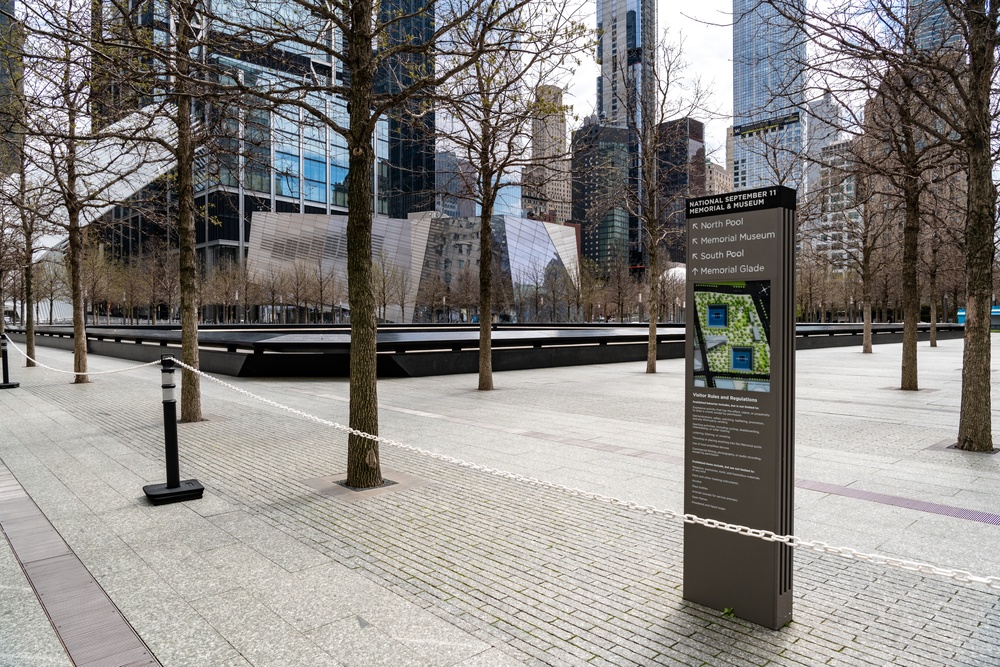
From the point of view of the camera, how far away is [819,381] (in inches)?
685

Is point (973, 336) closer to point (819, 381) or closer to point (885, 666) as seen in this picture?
point (885, 666)

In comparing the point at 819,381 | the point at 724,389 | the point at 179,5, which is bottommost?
the point at 819,381

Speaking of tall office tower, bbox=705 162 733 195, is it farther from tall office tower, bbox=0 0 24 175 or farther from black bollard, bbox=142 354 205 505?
black bollard, bbox=142 354 205 505

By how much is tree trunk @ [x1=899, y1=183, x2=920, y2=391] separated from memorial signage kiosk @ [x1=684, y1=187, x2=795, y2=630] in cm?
1181

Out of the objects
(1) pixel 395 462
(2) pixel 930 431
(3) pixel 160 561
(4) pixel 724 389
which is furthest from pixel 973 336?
(3) pixel 160 561

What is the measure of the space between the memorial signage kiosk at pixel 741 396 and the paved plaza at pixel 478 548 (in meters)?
0.30

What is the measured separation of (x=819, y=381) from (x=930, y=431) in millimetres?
7919

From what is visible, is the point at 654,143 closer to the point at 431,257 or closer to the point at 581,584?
the point at 581,584

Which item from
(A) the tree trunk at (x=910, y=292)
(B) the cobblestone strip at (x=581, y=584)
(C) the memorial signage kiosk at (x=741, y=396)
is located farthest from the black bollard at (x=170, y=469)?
(A) the tree trunk at (x=910, y=292)

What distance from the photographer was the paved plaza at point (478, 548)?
11.3 feet

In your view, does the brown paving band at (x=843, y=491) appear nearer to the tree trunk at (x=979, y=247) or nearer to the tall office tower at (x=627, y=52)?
the tree trunk at (x=979, y=247)

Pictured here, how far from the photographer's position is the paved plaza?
3443 millimetres

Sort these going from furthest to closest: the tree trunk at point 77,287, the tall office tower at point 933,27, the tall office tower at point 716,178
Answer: the tall office tower at point 716,178 < the tree trunk at point 77,287 < the tall office tower at point 933,27

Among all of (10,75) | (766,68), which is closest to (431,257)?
(10,75)
